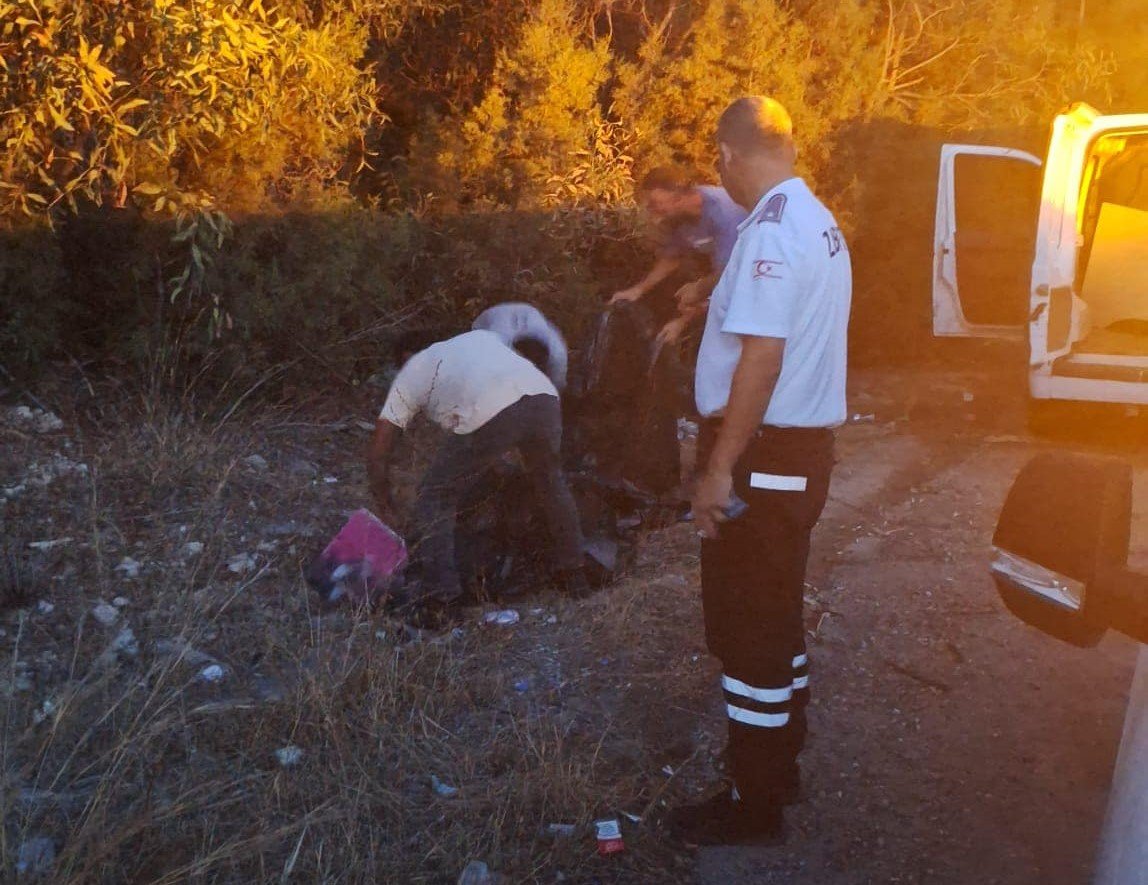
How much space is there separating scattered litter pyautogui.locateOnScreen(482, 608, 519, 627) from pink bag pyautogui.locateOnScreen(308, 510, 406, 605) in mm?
409

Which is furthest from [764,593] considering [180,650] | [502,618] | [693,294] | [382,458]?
[693,294]

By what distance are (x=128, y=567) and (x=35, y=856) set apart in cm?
215

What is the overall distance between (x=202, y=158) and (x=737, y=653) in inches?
172

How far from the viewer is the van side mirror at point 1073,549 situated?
6.01 ft

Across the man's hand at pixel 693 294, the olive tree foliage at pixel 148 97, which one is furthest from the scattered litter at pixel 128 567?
the man's hand at pixel 693 294

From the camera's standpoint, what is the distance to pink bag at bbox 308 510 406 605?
5.04 m

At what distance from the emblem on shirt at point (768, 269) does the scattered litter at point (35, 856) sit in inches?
84.7

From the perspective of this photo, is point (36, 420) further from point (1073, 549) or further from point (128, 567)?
point (1073, 549)

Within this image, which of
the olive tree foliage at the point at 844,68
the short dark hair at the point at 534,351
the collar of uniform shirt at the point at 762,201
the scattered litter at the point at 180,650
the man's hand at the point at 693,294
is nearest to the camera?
the collar of uniform shirt at the point at 762,201

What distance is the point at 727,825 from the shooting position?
346cm

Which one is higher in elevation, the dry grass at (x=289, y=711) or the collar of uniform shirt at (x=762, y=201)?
the collar of uniform shirt at (x=762, y=201)

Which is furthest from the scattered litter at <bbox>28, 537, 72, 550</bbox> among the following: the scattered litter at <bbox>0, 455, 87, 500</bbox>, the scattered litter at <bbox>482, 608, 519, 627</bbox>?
the scattered litter at <bbox>482, 608, 519, 627</bbox>

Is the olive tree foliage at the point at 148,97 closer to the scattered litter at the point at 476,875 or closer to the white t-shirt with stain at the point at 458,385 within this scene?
the white t-shirt with stain at the point at 458,385

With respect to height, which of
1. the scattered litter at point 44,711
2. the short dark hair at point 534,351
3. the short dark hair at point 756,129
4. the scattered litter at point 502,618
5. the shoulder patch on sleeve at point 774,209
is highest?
the short dark hair at point 756,129
